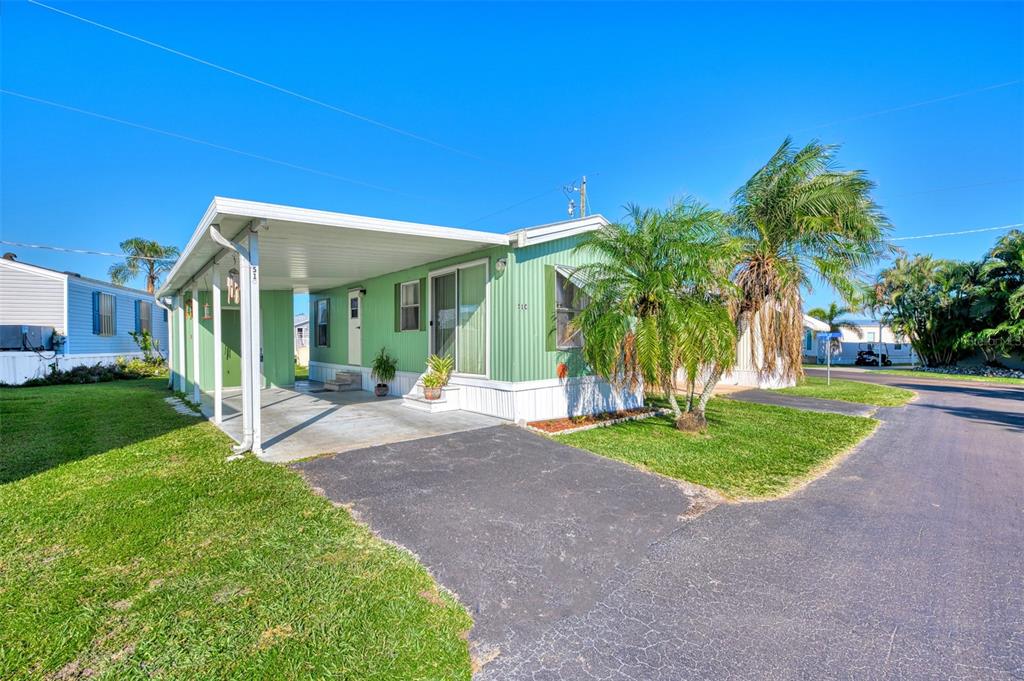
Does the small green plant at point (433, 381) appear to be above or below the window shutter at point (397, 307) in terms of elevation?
below

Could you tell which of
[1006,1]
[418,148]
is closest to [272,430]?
[418,148]

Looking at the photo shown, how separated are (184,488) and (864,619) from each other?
5217 millimetres

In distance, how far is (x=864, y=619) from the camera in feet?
7.93

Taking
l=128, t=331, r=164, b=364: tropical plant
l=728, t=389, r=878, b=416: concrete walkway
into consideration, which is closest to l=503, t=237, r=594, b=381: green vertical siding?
l=728, t=389, r=878, b=416: concrete walkway

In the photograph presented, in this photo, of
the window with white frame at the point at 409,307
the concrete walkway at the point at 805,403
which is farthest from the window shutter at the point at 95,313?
the concrete walkway at the point at 805,403

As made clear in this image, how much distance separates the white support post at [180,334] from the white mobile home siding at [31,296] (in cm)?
670

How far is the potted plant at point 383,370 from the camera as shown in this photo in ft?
32.5

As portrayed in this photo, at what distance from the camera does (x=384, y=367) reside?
1005 cm

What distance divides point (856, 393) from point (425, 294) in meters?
11.6

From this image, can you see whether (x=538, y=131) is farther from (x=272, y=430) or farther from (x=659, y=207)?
(x=272, y=430)

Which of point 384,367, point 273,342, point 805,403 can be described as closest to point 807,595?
point 384,367

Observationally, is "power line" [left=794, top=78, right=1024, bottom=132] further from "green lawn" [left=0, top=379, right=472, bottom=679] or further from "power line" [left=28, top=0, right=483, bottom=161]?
"green lawn" [left=0, top=379, right=472, bottom=679]

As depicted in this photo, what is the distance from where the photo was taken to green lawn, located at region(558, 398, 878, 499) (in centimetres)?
486

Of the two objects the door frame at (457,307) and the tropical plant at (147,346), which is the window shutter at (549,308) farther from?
the tropical plant at (147,346)
